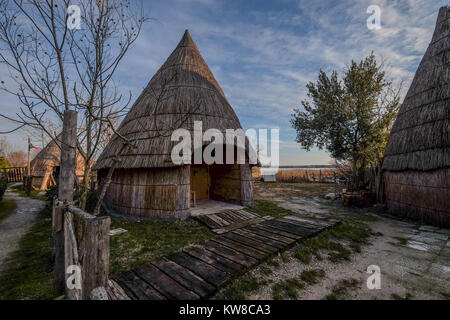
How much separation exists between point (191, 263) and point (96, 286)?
2.01m

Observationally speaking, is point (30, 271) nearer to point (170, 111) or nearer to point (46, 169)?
point (170, 111)

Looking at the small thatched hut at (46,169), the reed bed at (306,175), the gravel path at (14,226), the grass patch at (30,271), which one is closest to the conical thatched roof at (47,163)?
the small thatched hut at (46,169)

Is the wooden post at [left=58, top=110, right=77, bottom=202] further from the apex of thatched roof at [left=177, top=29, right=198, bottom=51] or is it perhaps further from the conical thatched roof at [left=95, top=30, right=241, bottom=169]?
the apex of thatched roof at [left=177, top=29, right=198, bottom=51]

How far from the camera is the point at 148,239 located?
5.74 metres

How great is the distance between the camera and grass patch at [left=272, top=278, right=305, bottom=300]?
3254 mm

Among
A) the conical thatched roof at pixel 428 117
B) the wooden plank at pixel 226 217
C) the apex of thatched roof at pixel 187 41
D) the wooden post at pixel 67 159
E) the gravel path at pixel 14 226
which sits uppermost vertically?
the apex of thatched roof at pixel 187 41

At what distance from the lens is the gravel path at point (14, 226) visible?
5418 millimetres

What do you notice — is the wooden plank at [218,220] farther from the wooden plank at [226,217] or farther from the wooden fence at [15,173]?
the wooden fence at [15,173]

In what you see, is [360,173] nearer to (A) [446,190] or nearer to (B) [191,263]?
(A) [446,190]

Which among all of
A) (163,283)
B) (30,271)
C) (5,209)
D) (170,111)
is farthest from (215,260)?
(5,209)

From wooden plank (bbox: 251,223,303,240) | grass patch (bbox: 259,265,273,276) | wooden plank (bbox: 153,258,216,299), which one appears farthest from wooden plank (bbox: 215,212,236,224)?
wooden plank (bbox: 153,258,216,299)

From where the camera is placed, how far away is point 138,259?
449cm

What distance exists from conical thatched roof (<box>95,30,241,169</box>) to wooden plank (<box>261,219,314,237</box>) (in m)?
4.55
